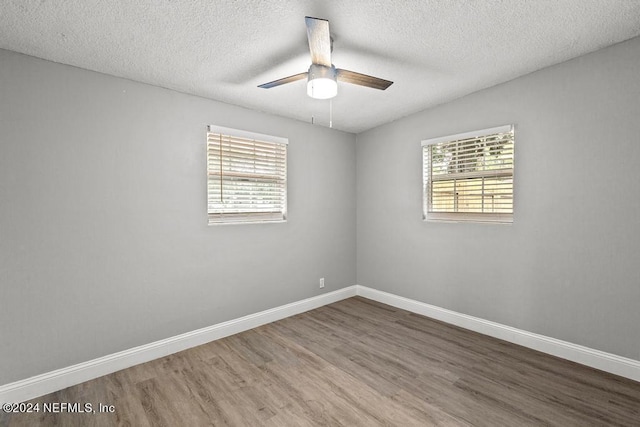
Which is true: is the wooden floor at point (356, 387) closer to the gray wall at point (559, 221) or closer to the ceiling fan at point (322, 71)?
the gray wall at point (559, 221)

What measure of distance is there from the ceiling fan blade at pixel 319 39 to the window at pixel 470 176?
2022 millimetres

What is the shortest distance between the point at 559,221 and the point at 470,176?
91 cm

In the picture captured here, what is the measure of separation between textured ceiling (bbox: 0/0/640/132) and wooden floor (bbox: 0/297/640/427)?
252 centimetres

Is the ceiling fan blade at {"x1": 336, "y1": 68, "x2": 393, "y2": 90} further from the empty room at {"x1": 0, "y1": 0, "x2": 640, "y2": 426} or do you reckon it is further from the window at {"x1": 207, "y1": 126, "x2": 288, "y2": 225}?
the window at {"x1": 207, "y1": 126, "x2": 288, "y2": 225}

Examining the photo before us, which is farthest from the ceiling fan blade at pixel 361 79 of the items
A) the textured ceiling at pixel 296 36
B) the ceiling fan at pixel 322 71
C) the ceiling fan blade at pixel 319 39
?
the textured ceiling at pixel 296 36

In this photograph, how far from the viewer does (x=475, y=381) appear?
2.23 m

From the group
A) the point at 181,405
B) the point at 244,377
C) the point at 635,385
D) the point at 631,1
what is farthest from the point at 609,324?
the point at 181,405

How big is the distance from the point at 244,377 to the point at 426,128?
129 inches

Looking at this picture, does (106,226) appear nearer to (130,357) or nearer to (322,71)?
(130,357)

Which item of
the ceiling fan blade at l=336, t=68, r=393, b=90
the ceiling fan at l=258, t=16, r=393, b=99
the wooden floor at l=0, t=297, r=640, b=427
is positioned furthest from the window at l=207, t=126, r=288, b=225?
the ceiling fan blade at l=336, t=68, r=393, b=90

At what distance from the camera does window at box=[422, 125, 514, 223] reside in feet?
9.52

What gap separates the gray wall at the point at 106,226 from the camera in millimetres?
2080

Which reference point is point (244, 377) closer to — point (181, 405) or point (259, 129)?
point (181, 405)

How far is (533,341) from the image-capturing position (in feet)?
8.81
